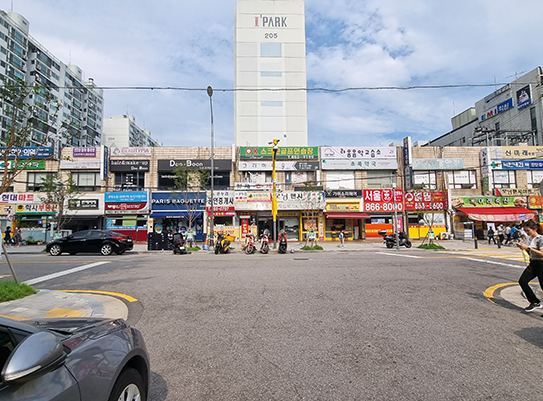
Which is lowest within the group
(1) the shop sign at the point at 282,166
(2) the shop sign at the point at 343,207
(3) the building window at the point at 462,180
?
(2) the shop sign at the point at 343,207

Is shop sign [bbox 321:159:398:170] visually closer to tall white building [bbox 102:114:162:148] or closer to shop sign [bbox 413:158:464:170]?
shop sign [bbox 413:158:464:170]

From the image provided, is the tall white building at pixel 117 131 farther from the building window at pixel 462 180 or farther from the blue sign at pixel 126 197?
the building window at pixel 462 180

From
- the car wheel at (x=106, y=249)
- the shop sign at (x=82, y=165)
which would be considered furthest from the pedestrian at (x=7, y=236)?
the car wheel at (x=106, y=249)

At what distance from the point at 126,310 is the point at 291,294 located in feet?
11.1

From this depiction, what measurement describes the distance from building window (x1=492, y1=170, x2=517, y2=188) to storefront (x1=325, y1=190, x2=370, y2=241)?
44.0ft

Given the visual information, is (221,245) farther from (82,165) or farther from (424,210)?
(424,210)

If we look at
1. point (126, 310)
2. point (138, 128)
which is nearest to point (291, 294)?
point (126, 310)

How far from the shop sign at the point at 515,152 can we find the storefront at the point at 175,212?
93.4 ft

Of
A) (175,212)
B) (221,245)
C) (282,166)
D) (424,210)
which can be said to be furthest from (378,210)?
(175,212)

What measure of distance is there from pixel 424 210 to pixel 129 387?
3232 centimetres

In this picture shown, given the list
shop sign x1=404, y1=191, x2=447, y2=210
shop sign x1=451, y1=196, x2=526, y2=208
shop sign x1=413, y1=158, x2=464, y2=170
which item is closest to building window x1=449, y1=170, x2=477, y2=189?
shop sign x1=413, y1=158, x2=464, y2=170

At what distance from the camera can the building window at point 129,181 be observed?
98.6 feet

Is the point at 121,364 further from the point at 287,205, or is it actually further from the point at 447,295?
the point at 287,205

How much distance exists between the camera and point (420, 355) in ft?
13.0
